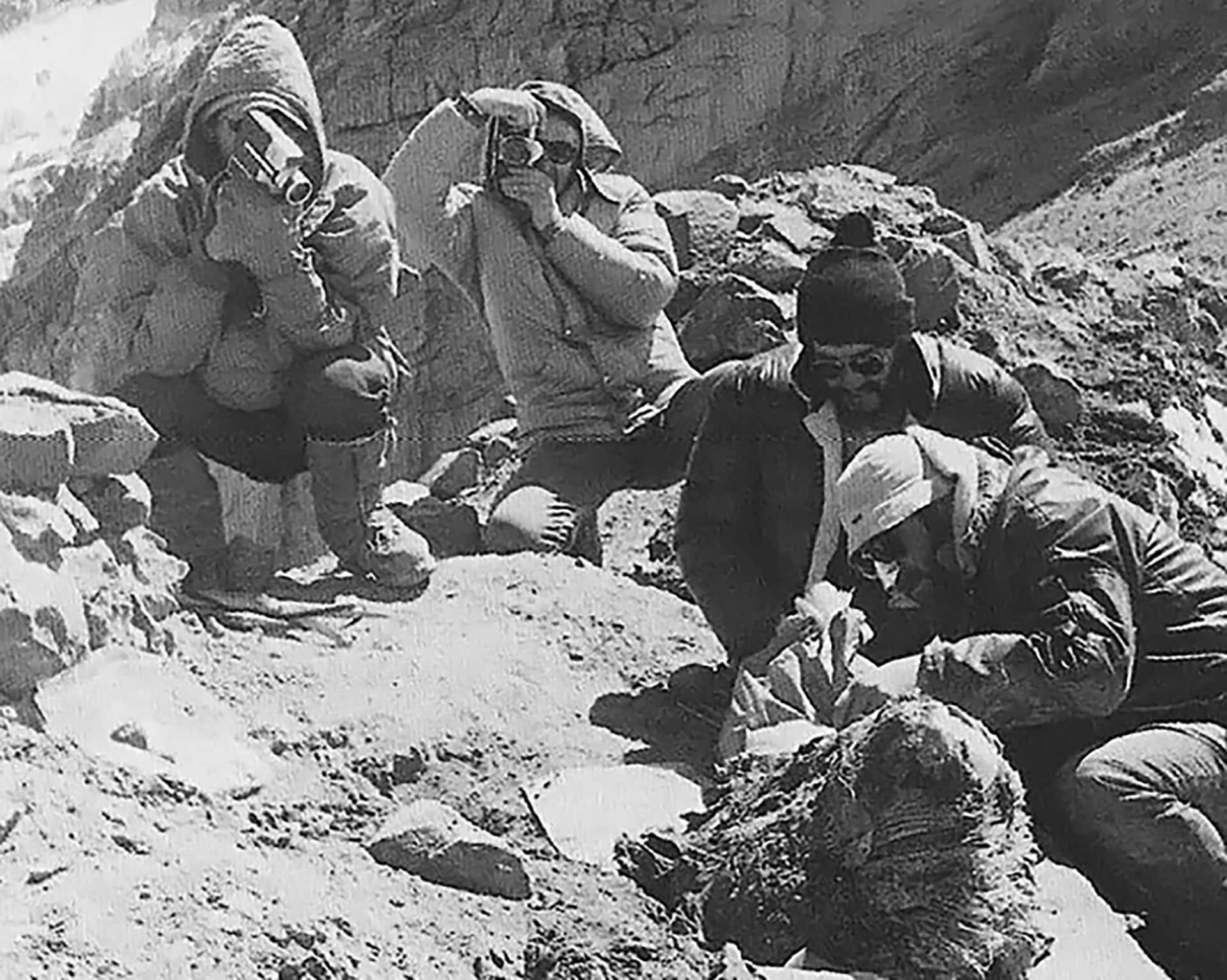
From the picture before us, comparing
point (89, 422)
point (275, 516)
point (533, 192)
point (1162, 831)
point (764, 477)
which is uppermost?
point (89, 422)

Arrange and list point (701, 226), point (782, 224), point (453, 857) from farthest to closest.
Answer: point (701, 226)
point (782, 224)
point (453, 857)

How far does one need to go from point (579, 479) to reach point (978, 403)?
1.71 m

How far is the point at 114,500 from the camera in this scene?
14.1 feet

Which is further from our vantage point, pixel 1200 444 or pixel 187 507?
pixel 1200 444

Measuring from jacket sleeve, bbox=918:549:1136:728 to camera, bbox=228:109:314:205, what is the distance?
5.96 feet

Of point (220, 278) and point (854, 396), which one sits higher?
point (220, 278)

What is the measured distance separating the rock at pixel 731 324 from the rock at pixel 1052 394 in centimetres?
82

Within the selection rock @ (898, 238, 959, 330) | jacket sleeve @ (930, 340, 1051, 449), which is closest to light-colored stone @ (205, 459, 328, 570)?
jacket sleeve @ (930, 340, 1051, 449)

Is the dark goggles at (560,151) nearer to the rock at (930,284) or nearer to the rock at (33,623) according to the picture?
the rock at (930,284)

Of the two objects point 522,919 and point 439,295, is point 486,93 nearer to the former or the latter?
point 522,919

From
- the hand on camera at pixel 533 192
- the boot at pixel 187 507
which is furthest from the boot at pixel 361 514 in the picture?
the hand on camera at pixel 533 192

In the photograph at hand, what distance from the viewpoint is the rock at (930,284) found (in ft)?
24.3

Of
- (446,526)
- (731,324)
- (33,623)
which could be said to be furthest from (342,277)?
(731,324)

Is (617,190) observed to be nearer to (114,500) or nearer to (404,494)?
(404,494)
